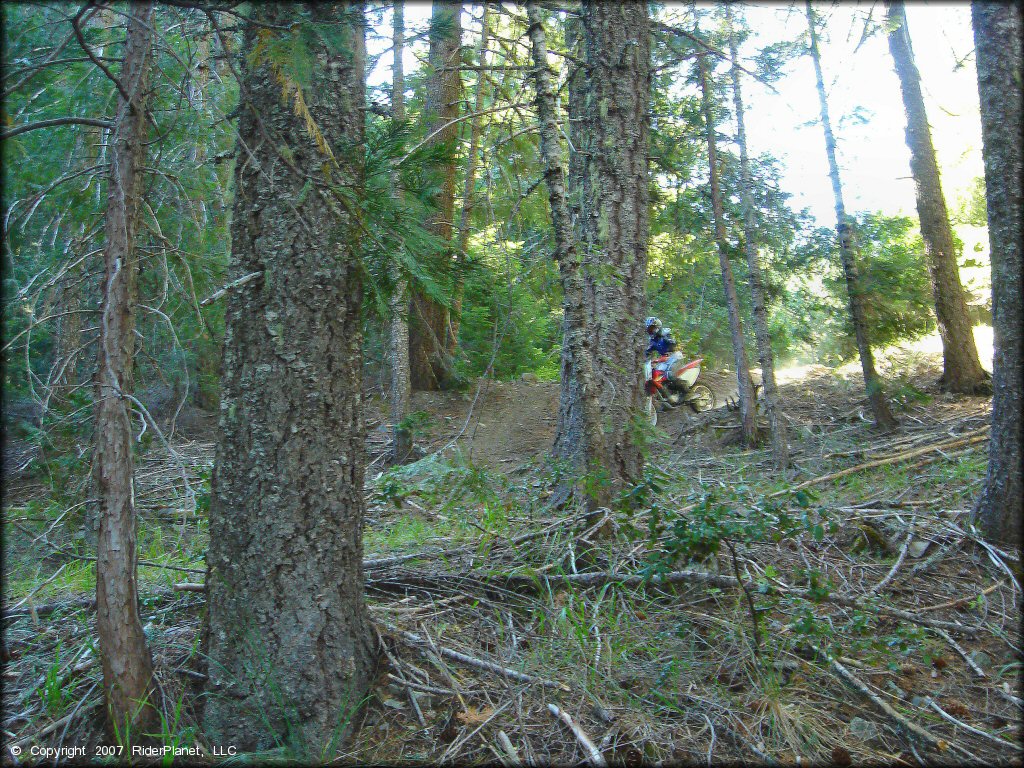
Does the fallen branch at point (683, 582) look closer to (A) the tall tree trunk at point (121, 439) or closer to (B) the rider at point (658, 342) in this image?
(A) the tall tree trunk at point (121, 439)

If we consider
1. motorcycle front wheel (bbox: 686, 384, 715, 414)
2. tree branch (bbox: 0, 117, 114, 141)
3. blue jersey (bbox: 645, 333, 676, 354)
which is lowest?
motorcycle front wheel (bbox: 686, 384, 715, 414)

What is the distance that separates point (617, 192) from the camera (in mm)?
5977

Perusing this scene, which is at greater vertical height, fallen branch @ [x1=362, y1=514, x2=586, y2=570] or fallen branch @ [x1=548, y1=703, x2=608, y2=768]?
fallen branch @ [x1=362, y1=514, x2=586, y2=570]

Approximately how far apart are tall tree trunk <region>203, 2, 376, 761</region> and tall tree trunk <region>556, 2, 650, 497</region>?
3.16 metres

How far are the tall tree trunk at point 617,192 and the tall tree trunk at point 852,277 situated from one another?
15.4 ft

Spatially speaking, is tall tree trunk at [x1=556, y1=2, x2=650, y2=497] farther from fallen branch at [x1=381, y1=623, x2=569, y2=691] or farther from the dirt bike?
the dirt bike

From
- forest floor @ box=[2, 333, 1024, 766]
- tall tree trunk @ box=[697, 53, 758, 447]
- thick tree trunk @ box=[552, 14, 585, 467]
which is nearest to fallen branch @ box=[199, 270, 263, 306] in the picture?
forest floor @ box=[2, 333, 1024, 766]

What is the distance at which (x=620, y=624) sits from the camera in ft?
12.1

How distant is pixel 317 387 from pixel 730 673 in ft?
7.98

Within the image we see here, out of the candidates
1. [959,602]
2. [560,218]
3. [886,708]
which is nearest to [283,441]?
[560,218]

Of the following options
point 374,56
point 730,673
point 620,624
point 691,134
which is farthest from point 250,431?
point 691,134

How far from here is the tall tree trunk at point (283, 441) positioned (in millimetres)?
2918

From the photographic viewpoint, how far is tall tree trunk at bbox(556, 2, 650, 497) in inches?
229

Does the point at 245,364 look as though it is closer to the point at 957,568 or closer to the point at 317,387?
the point at 317,387
